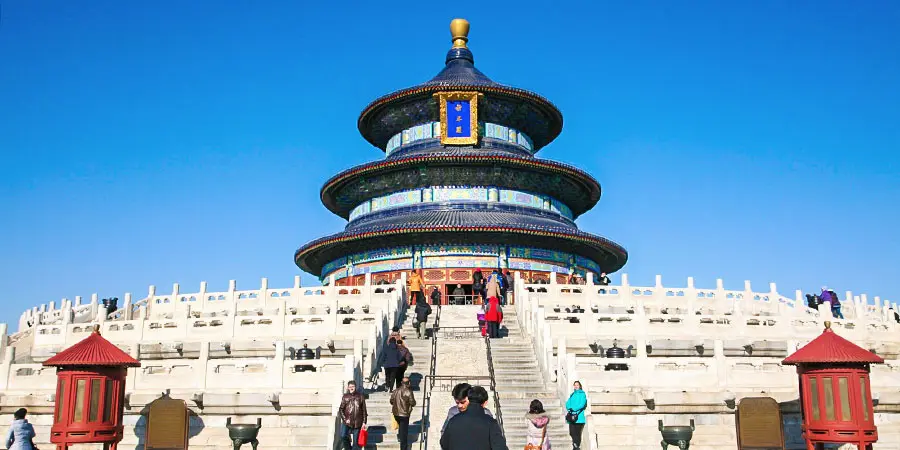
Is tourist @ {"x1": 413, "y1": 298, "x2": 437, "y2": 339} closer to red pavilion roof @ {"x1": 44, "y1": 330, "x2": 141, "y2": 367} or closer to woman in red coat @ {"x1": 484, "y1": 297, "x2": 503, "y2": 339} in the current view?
woman in red coat @ {"x1": 484, "y1": 297, "x2": 503, "y2": 339}

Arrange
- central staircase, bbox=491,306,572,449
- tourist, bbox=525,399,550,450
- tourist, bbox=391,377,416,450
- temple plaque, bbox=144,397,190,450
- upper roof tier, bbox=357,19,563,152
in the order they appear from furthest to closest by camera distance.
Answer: upper roof tier, bbox=357,19,563,152 → central staircase, bbox=491,306,572,449 → temple plaque, bbox=144,397,190,450 → tourist, bbox=391,377,416,450 → tourist, bbox=525,399,550,450

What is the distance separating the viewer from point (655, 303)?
28.1 metres

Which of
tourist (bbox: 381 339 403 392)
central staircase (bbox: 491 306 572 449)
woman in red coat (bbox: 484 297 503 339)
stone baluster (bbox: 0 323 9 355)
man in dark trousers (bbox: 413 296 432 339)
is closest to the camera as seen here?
central staircase (bbox: 491 306 572 449)

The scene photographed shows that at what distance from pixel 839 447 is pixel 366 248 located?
93.3 feet

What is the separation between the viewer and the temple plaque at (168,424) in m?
15.6

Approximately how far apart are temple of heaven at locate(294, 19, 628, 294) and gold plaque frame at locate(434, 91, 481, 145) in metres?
0.05

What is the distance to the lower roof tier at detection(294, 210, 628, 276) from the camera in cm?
3966

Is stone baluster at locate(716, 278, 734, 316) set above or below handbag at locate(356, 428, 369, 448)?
above

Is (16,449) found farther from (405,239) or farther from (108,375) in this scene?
(405,239)

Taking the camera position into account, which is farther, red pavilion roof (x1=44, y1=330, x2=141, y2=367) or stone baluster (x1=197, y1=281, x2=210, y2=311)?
stone baluster (x1=197, y1=281, x2=210, y2=311)

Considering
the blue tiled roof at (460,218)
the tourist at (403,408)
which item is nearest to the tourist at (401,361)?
the tourist at (403,408)

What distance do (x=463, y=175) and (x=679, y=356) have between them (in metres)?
23.4

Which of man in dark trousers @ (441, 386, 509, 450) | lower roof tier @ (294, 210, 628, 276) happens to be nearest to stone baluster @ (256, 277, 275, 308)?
lower roof tier @ (294, 210, 628, 276)

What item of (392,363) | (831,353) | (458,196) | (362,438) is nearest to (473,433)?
(362,438)
